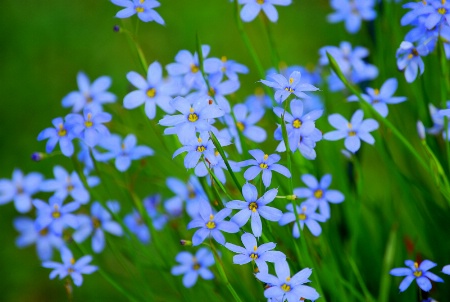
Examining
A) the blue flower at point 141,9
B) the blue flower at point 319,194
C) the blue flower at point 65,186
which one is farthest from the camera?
the blue flower at point 65,186

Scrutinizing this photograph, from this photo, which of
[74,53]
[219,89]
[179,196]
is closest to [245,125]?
[219,89]

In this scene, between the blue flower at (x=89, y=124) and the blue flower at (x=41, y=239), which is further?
the blue flower at (x=41, y=239)

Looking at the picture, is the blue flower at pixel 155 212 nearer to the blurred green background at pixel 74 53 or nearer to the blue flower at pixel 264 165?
the blue flower at pixel 264 165

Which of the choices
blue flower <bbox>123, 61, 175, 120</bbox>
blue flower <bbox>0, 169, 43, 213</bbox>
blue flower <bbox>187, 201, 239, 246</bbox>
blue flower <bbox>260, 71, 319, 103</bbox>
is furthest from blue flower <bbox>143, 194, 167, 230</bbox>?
blue flower <bbox>260, 71, 319, 103</bbox>

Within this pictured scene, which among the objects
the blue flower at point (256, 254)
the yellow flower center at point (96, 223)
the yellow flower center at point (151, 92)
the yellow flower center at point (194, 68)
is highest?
the yellow flower center at point (194, 68)

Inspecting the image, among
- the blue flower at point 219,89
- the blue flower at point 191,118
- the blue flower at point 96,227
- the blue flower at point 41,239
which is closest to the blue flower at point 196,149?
the blue flower at point 191,118

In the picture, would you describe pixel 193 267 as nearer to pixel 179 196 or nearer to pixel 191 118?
pixel 179 196

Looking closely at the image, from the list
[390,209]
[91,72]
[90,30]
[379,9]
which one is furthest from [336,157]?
[90,30]
